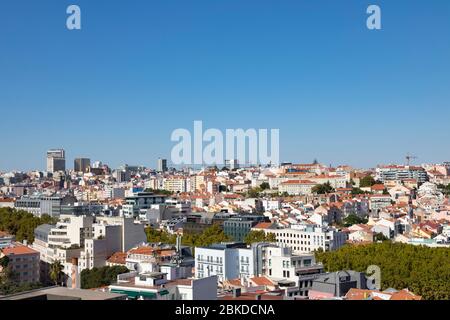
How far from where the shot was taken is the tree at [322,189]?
21.7 meters

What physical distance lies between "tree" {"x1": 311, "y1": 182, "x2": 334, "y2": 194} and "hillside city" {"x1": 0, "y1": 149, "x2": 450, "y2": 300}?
19 centimetres

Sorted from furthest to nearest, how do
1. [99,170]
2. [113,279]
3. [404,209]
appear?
[99,170], [404,209], [113,279]

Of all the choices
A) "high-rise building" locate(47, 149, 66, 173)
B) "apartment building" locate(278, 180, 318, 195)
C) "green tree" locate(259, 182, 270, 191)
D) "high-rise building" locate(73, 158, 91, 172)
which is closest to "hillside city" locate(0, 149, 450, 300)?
"apartment building" locate(278, 180, 318, 195)

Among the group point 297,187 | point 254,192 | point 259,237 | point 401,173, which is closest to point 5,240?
point 259,237

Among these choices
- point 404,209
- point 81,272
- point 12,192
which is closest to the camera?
point 81,272

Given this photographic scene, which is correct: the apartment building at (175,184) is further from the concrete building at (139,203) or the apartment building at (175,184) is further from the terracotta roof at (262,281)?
the terracotta roof at (262,281)

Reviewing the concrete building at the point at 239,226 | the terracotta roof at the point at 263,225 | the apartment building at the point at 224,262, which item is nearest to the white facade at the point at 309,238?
the terracotta roof at the point at 263,225

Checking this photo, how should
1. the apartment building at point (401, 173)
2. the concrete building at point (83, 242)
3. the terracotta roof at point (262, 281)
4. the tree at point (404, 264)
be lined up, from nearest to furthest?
the terracotta roof at point (262, 281)
the tree at point (404, 264)
the concrete building at point (83, 242)
the apartment building at point (401, 173)

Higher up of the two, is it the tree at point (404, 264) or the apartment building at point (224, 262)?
the apartment building at point (224, 262)

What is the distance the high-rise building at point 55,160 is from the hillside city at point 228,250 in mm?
16981

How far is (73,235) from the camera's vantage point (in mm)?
10180
